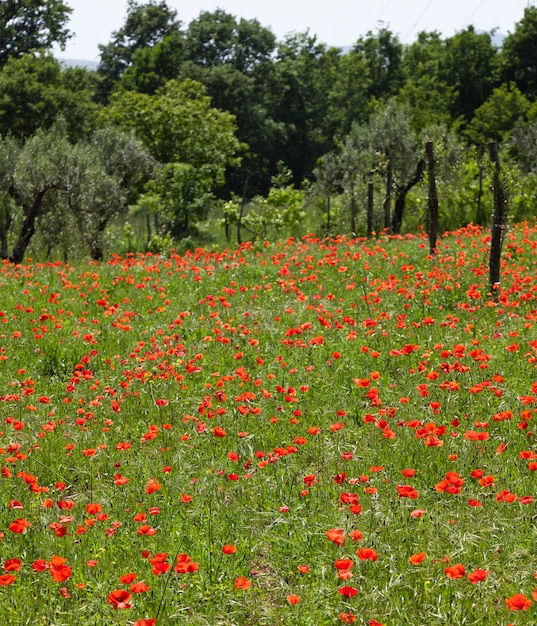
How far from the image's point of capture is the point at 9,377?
28.2 feet

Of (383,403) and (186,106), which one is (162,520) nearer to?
(383,403)

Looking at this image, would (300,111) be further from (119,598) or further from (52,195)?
(119,598)

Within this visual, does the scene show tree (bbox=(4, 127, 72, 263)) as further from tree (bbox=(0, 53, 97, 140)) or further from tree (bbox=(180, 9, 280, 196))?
tree (bbox=(180, 9, 280, 196))

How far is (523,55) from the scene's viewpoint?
6244 centimetres

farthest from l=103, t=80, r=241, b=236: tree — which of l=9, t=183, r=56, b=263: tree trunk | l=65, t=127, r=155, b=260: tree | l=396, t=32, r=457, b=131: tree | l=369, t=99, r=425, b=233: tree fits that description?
l=9, t=183, r=56, b=263: tree trunk

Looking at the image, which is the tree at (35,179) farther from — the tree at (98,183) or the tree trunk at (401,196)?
the tree trunk at (401,196)

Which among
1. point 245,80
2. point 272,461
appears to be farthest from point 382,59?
point 272,461

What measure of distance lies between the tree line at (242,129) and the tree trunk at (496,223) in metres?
0.26

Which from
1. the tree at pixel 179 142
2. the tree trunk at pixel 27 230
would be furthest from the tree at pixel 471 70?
the tree trunk at pixel 27 230

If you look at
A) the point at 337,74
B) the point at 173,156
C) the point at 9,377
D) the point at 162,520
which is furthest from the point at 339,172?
the point at 162,520

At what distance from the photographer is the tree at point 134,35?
61.9 metres

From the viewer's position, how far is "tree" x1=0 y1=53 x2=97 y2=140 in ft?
134

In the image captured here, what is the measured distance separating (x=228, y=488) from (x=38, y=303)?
6.89 meters

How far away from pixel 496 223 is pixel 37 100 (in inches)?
1446
